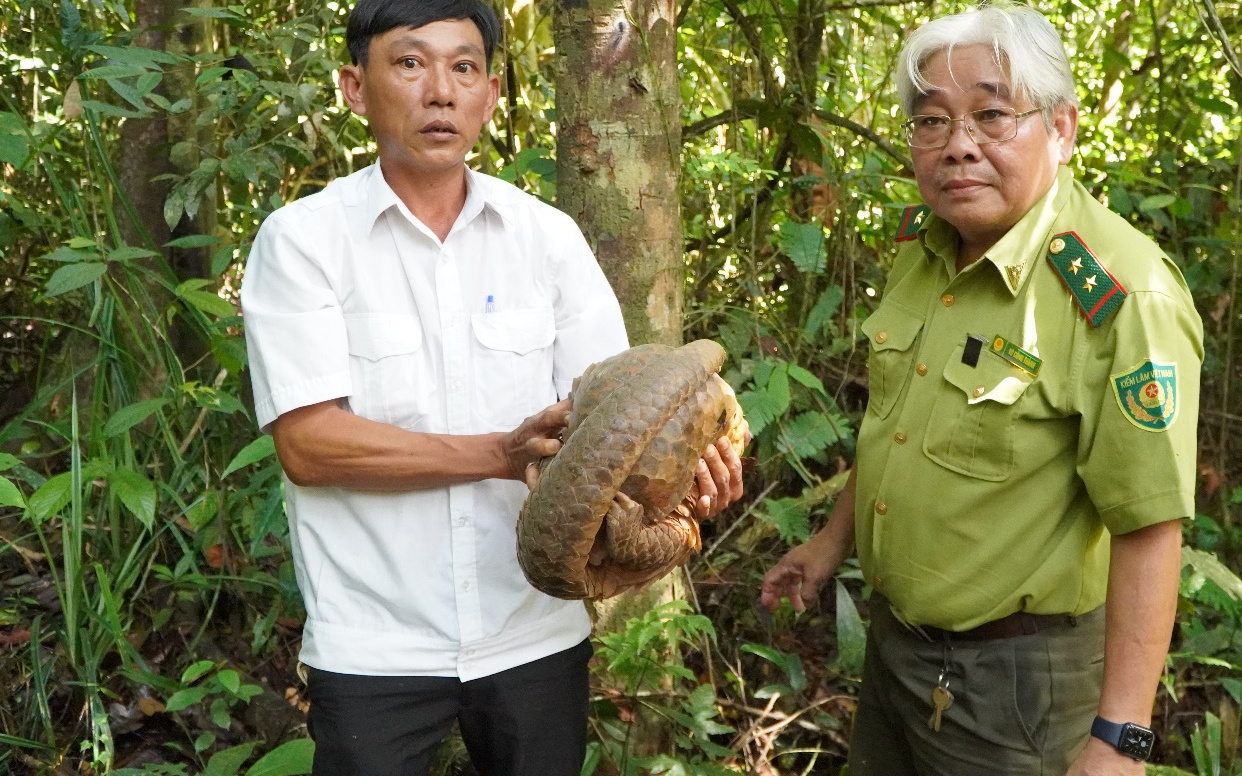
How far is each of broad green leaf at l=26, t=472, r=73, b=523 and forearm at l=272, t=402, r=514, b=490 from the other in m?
1.07

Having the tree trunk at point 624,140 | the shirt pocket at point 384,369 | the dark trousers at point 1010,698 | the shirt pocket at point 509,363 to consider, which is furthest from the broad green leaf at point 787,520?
the shirt pocket at point 384,369

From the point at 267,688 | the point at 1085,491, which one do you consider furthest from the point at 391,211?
the point at 267,688

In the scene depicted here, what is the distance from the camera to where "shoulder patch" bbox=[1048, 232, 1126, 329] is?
1.99 meters

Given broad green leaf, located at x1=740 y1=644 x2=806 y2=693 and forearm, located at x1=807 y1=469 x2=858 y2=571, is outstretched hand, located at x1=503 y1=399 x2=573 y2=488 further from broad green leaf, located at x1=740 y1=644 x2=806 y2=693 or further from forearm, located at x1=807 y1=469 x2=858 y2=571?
broad green leaf, located at x1=740 y1=644 x2=806 y2=693

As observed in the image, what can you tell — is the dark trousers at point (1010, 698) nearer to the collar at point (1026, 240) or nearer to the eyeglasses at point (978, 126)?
the collar at point (1026, 240)

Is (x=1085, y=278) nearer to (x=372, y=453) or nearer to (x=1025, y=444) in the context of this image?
(x=1025, y=444)

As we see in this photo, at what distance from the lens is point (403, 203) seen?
2.22 m

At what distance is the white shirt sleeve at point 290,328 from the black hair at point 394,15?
1.28 feet

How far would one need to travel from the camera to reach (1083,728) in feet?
7.18

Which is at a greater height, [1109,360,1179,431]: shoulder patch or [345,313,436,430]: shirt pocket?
[345,313,436,430]: shirt pocket

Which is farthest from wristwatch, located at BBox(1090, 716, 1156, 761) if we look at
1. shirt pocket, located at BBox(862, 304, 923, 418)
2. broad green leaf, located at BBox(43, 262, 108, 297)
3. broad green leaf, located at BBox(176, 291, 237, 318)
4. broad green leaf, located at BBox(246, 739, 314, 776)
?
broad green leaf, located at BBox(43, 262, 108, 297)

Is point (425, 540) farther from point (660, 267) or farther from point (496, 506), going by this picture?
point (660, 267)

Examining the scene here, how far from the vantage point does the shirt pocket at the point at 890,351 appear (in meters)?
2.39

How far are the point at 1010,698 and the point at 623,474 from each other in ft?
3.07
